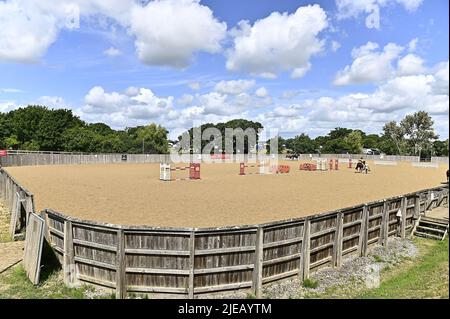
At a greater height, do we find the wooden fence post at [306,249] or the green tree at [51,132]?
the green tree at [51,132]

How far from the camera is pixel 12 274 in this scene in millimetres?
8633

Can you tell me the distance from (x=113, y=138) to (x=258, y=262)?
81.3 m

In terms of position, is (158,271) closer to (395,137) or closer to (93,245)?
(93,245)

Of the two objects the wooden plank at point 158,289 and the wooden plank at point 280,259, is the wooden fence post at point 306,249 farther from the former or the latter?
the wooden plank at point 158,289

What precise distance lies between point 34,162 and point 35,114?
4239cm

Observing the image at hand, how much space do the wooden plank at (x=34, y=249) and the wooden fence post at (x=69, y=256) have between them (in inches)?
20.0

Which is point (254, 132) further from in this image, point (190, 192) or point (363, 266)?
point (363, 266)

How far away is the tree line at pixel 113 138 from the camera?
261 feet

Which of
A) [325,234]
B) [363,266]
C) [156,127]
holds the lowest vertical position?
[363,266]

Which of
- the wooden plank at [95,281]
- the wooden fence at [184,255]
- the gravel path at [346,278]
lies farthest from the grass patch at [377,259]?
the wooden plank at [95,281]

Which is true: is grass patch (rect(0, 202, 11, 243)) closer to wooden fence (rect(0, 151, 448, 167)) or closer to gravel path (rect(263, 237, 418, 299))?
gravel path (rect(263, 237, 418, 299))

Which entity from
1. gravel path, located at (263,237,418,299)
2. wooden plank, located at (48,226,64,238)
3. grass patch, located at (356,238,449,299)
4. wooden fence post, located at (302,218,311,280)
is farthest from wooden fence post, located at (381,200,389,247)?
wooden plank, located at (48,226,64,238)

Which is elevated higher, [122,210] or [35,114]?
[35,114]
